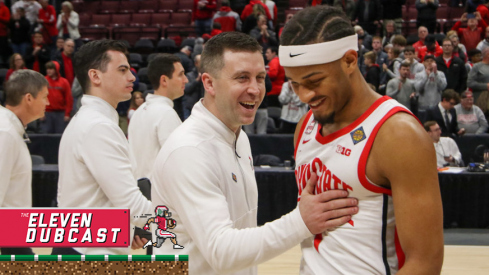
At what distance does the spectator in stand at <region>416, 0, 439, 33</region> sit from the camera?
1241 cm

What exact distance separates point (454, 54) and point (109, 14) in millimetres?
9064

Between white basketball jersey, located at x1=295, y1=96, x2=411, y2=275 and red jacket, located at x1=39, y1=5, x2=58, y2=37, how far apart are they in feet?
40.3

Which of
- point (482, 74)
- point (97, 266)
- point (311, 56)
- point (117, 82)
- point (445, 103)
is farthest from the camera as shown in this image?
point (482, 74)

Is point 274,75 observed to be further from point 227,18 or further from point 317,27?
point 317,27

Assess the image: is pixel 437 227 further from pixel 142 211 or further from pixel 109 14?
pixel 109 14

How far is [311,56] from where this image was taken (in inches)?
73.8

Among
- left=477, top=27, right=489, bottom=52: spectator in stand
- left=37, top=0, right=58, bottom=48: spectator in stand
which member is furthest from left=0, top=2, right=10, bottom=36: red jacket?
left=477, top=27, right=489, bottom=52: spectator in stand

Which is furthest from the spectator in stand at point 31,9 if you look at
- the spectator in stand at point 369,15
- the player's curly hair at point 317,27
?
the player's curly hair at point 317,27

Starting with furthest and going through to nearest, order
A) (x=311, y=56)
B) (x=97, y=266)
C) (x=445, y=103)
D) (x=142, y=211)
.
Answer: (x=445, y=103), (x=142, y=211), (x=311, y=56), (x=97, y=266)

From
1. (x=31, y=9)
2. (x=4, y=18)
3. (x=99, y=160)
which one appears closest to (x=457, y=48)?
(x=31, y=9)

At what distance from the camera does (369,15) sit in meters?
12.6

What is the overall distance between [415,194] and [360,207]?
21 centimetres

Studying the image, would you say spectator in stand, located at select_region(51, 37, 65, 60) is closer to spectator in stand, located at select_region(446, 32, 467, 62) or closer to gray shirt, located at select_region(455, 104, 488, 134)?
spectator in stand, located at select_region(446, 32, 467, 62)

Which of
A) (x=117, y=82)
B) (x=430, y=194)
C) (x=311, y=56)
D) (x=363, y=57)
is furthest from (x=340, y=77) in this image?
(x=363, y=57)
